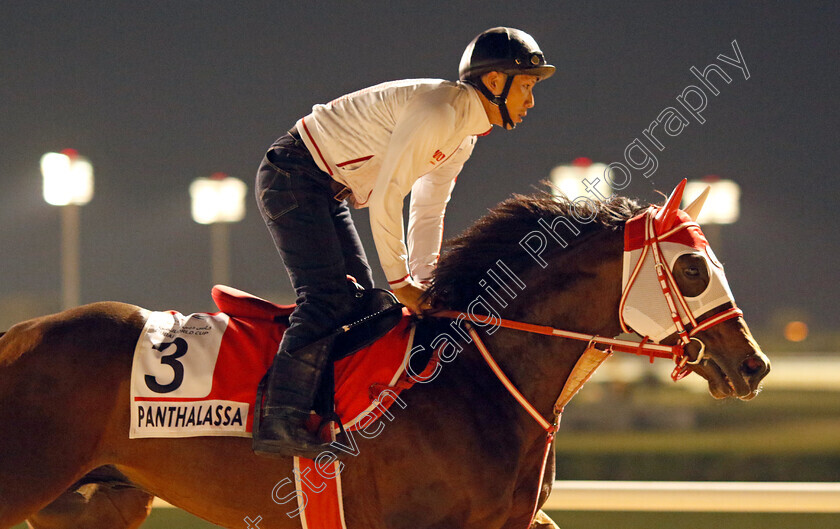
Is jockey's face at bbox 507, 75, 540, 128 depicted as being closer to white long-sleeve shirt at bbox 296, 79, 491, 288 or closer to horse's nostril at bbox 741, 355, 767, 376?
white long-sleeve shirt at bbox 296, 79, 491, 288

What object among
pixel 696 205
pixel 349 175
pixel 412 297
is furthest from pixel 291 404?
pixel 696 205

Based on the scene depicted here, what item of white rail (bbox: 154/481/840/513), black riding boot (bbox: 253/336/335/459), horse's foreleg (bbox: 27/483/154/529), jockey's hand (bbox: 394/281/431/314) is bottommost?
white rail (bbox: 154/481/840/513)

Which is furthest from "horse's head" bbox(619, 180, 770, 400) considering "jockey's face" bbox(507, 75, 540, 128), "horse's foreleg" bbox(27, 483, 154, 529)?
"horse's foreleg" bbox(27, 483, 154, 529)

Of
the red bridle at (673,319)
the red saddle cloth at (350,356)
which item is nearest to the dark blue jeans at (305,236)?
the red saddle cloth at (350,356)

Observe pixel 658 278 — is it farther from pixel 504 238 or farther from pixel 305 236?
pixel 305 236

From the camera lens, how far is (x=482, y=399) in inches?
98.5

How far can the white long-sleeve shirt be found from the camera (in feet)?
8.11

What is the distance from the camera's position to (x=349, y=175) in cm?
269

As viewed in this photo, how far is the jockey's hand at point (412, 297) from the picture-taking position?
258 centimetres

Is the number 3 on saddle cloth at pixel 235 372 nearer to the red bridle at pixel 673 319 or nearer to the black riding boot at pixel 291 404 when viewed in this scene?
→ the black riding boot at pixel 291 404

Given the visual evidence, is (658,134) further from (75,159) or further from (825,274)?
(75,159)

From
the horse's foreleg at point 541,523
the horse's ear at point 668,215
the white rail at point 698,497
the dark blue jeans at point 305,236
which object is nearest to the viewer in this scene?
the horse's ear at point 668,215

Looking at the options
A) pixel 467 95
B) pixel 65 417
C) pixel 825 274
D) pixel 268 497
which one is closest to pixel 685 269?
pixel 467 95

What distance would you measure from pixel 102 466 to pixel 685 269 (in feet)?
6.35
